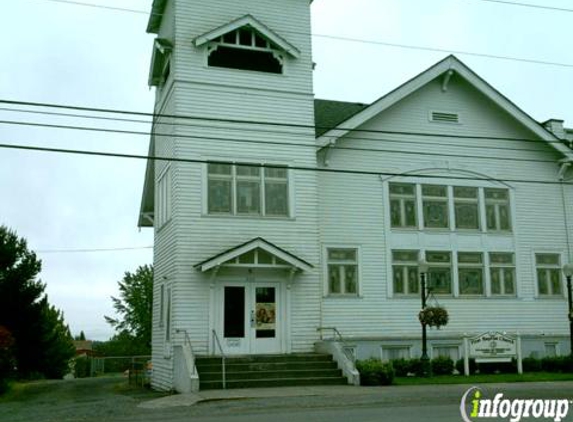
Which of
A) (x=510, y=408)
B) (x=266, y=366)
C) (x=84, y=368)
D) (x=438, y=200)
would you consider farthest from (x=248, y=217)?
(x=84, y=368)

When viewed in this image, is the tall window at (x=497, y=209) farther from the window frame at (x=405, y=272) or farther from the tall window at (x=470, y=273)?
the window frame at (x=405, y=272)

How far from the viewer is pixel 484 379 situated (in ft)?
67.7

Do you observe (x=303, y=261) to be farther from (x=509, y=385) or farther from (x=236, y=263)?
(x=509, y=385)

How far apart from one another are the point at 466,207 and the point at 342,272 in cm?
536

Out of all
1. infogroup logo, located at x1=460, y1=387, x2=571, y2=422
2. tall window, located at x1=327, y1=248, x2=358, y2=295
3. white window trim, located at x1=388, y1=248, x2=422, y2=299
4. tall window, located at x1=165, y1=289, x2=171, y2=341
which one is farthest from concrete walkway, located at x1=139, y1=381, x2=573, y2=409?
white window trim, located at x1=388, y1=248, x2=422, y2=299

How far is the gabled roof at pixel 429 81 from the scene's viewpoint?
2422 centimetres

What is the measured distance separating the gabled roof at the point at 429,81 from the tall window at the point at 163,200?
5162 mm

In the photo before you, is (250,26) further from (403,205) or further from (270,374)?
(270,374)

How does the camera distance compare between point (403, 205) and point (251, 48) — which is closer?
point (251, 48)

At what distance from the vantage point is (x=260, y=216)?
22.6 metres

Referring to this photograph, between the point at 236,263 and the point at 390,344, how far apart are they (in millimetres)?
6110

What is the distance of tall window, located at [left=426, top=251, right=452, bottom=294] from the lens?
986 inches

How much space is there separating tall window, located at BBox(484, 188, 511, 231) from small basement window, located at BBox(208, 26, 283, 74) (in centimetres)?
889

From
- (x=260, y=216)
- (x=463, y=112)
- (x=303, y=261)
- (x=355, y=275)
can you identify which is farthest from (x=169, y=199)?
(x=463, y=112)
